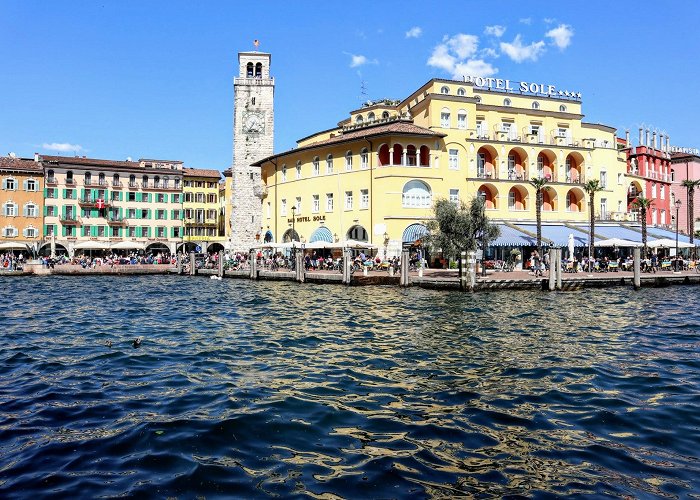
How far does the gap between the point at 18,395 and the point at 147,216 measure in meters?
63.1

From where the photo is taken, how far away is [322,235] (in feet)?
145

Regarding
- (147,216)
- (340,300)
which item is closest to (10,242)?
(147,216)

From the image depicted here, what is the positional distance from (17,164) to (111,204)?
35.5 feet

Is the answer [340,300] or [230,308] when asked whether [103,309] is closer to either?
[230,308]

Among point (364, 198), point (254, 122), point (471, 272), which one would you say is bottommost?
point (471, 272)

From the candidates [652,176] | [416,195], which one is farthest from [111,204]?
[652,176]

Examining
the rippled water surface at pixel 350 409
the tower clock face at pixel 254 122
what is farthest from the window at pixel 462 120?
the rippled water surface at pixel 350 409

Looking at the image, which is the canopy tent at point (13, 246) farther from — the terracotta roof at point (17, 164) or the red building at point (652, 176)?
the red building at point (652, 176)

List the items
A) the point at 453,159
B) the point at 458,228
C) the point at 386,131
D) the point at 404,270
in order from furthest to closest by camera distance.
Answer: the point at 453,159 < the point at 386,131 < the point at 458,228 < the point at 404,270

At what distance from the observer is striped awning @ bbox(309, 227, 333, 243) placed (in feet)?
143

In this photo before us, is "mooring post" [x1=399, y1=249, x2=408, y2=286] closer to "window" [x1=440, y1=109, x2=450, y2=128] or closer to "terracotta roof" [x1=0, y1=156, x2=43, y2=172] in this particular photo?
"window" [x1=440, y1=109, x2=450, y2=128]

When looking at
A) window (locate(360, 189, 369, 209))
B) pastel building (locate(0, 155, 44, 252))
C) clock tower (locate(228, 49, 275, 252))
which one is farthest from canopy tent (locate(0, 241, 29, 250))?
window (locate(360, 189, 369, 209))

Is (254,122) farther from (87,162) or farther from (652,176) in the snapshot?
(652,176)

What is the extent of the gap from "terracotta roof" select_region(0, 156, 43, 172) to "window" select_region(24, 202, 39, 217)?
414 centimetres
